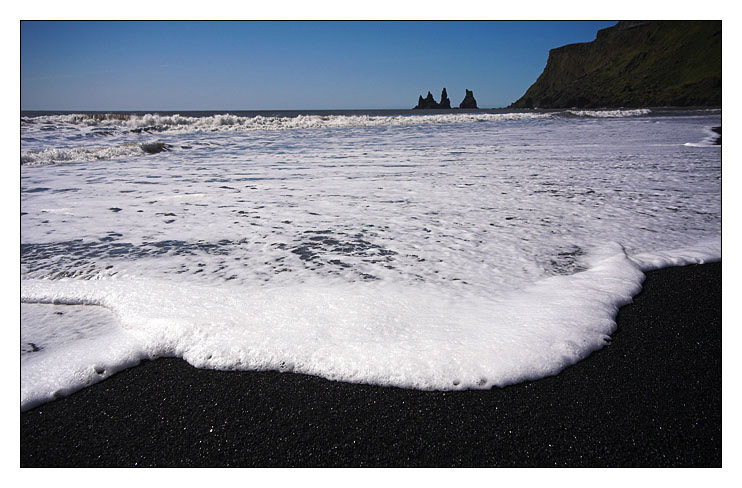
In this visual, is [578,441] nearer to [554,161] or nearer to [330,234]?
[330,234]

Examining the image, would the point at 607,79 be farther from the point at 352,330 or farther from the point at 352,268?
the point at 352,330

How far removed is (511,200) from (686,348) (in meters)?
2.27

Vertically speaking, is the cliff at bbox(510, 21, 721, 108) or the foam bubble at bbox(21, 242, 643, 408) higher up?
the cliff at bbox(510, 21, 721, 108)

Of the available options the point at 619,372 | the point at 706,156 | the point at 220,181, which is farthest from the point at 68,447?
the point at 706,156

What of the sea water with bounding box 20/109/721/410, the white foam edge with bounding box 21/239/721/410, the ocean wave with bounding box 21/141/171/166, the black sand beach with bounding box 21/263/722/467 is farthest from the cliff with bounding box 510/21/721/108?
the black sand beach with bounding box 21/263/722/467

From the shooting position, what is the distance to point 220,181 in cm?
484

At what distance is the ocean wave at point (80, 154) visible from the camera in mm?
6839

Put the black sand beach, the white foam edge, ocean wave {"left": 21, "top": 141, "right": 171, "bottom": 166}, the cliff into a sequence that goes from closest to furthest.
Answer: the black sand beach
the white foam edge
ocean wave {"left": 21, "top": 141, "right": 171, "bottom": 166}
the cliff

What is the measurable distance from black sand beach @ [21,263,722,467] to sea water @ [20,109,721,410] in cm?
8

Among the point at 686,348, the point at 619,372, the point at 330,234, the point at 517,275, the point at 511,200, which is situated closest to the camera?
the point at 619,372

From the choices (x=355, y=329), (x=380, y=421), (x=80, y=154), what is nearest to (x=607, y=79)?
(x=80, y=154)

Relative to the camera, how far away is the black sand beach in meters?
1.09

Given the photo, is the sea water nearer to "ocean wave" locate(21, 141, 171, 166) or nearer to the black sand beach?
the black sand beach

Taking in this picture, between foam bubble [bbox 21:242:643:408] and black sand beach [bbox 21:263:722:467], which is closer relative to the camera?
black sand beach [bbox 21:263:722:467]
